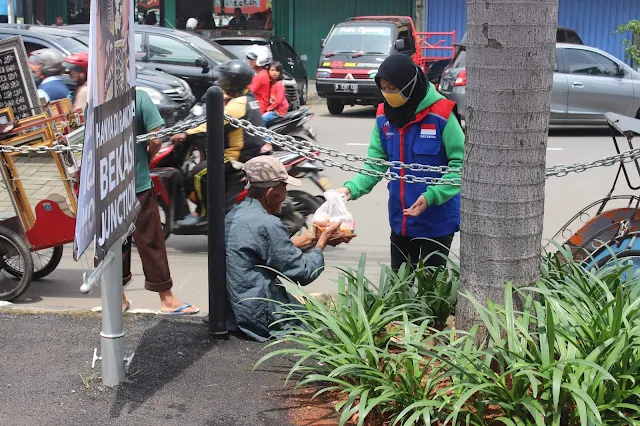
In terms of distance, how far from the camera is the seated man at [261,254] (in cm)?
473

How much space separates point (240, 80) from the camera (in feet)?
25.2

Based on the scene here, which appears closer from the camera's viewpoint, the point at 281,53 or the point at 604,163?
the point at 604,163

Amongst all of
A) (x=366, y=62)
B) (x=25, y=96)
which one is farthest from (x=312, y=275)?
(x=366, y=62)

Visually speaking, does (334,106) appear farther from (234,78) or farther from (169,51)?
(234,78)

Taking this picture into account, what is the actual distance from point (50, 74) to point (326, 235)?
4.92 meters

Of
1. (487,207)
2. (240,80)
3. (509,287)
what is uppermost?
(240,80)

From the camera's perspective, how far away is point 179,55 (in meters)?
15.0

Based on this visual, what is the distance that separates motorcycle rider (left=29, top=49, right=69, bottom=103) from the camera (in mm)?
8359

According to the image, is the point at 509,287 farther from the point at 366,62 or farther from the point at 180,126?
the point at 366,62

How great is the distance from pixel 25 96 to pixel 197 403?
342cm

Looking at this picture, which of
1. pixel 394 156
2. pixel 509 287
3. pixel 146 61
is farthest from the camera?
pixel 146 61

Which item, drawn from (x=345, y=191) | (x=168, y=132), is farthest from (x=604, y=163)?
(x=168, y=132)

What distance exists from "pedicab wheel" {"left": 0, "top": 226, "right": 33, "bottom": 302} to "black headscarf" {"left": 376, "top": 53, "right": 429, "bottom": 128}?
9.51ft

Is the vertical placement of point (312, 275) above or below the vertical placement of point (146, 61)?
below
